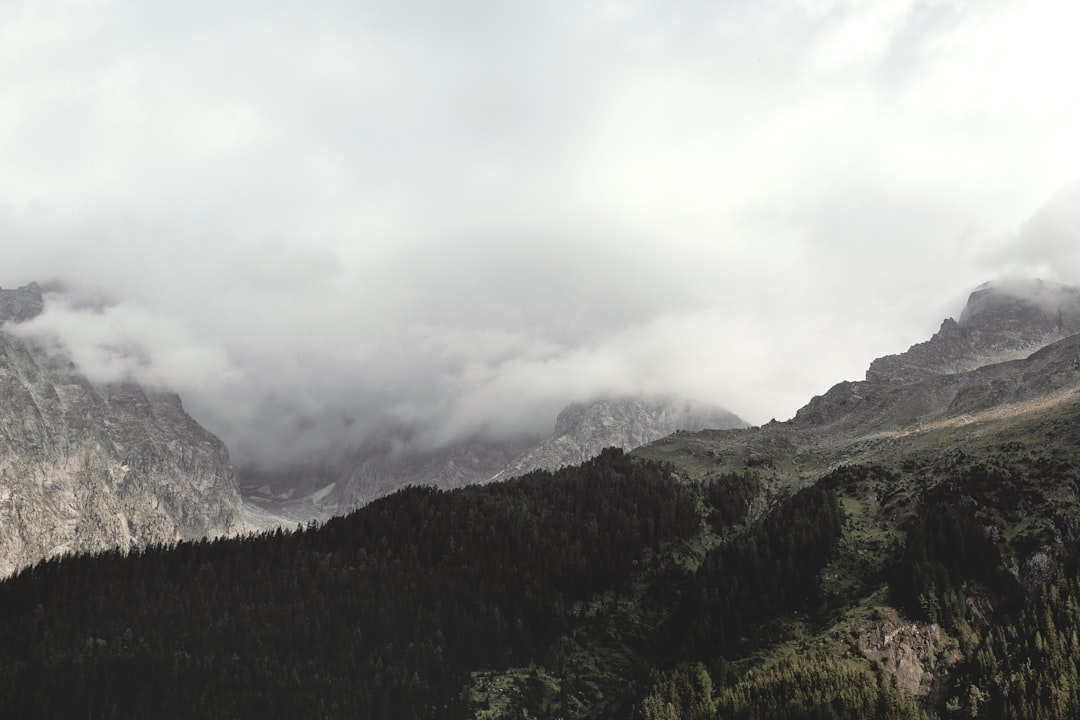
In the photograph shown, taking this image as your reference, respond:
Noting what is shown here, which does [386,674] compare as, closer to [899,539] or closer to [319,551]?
[319,551]

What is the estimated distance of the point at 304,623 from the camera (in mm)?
166375

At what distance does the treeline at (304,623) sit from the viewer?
148 meters

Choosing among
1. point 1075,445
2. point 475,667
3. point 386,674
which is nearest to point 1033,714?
point 1075,445

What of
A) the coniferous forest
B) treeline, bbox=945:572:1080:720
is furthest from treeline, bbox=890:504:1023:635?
treeline, bbox=945:572:1080:720

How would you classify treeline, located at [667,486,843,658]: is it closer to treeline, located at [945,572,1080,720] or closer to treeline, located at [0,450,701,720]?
treeline, located at [0,450,701,720]

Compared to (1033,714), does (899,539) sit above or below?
above

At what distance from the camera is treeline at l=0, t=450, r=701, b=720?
148 metres

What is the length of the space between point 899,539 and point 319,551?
15882cm

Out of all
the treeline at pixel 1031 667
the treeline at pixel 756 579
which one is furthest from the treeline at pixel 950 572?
the treeline at pixel 756 579

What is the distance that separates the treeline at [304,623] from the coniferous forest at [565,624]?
1.74 feet

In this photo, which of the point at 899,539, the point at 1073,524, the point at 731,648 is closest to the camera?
the point at 1073,524

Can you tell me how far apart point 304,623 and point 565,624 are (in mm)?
67014

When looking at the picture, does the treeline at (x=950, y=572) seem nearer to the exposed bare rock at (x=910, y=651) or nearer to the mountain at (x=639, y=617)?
the mountain at (x=639, y=617)

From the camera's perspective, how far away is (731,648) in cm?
13512
